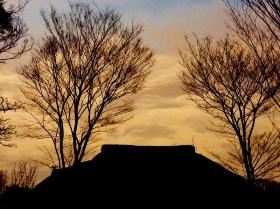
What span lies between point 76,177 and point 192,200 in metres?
3.43

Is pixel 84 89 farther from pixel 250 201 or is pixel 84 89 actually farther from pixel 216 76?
pixel 250 201

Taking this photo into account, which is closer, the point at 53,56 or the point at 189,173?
the point at 189,173

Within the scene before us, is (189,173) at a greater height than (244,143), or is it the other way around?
(244,143)

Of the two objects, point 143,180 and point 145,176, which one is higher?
point 145,176

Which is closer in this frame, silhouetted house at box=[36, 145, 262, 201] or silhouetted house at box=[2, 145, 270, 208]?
silhouetted house at box=[2, 145, 270, 208]

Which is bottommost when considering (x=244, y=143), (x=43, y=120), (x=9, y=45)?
(x=244, y=143)

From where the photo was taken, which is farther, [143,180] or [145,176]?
[145,176]

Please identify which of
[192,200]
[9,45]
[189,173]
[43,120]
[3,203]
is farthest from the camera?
[43,120]

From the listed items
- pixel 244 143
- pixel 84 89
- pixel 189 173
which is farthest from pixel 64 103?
pixel 189 173

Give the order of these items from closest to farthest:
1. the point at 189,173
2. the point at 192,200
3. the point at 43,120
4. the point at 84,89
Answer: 1. the point at 192,200
2. the point at 189,173
3. the point at 84,89
4. the point at 43,120

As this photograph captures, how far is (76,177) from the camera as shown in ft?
39.8

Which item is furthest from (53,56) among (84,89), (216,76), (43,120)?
(216,76)

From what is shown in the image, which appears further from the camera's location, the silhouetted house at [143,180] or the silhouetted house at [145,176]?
the silhouetted house at [145,176]

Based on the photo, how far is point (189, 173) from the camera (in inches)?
473
